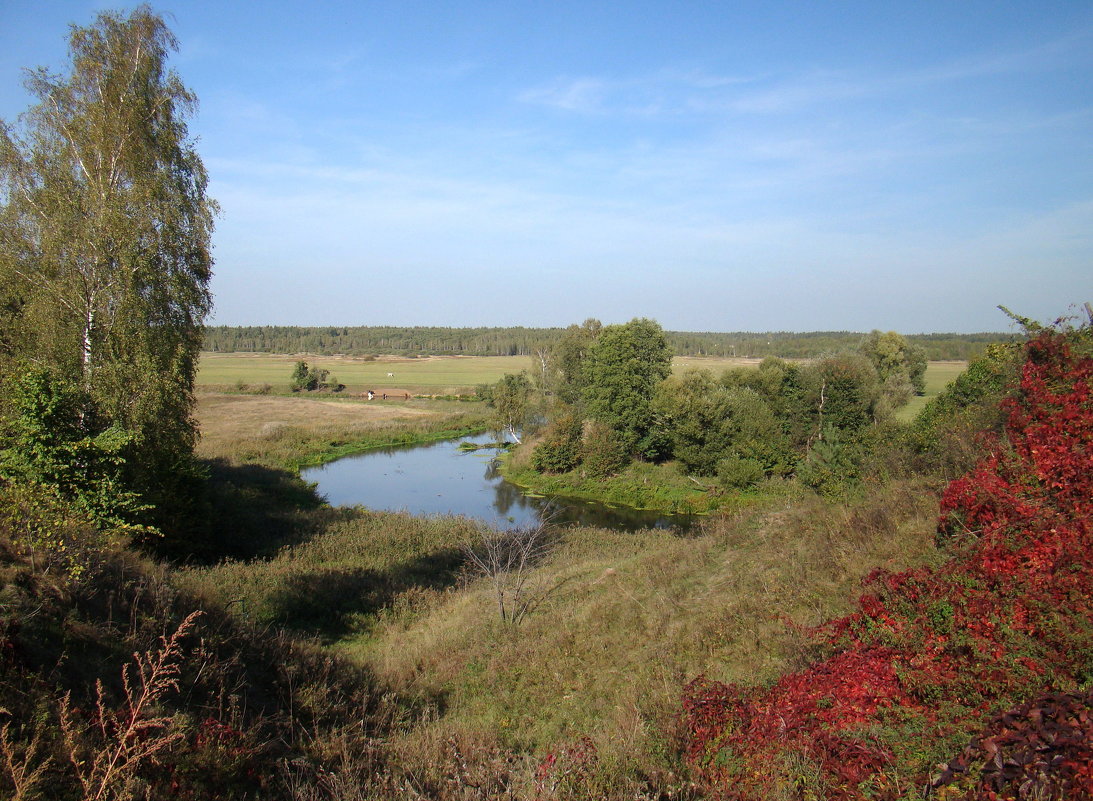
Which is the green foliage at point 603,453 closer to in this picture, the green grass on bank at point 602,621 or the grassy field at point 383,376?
the green grass on bank at point 602,621

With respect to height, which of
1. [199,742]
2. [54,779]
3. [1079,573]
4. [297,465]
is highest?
[1079,573]

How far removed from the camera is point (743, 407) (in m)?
34.4

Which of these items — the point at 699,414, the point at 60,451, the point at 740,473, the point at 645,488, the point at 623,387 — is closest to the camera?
the point at 60,451

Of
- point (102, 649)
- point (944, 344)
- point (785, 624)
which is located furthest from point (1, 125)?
point (944, 344)

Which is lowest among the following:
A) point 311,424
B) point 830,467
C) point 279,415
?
point 311,424

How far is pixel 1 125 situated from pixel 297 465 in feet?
90.6

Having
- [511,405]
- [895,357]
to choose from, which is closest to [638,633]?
[511,405]

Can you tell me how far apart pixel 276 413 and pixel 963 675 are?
59118 mm

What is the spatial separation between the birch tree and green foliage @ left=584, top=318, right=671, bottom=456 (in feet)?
83.3

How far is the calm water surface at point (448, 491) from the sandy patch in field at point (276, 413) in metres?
8.70

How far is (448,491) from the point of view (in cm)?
3309

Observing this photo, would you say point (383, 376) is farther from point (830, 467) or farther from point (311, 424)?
point (830, 467)

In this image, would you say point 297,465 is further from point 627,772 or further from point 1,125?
point 627,772

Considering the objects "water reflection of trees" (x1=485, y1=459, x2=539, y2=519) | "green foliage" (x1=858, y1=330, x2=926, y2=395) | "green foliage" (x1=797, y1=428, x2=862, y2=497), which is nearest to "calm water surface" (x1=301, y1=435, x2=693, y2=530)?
"water reflection of trees" (x1=485, y1=459, x2=539, y2=519)
